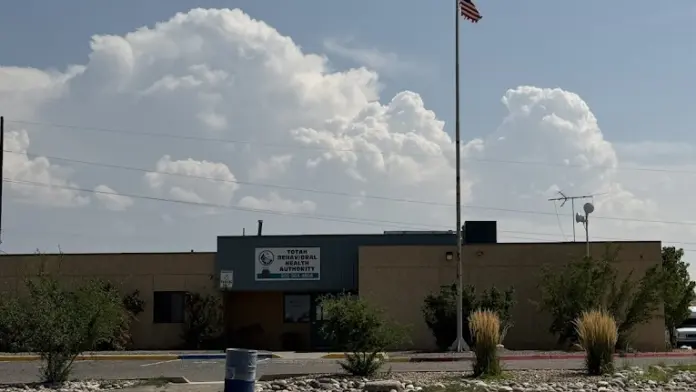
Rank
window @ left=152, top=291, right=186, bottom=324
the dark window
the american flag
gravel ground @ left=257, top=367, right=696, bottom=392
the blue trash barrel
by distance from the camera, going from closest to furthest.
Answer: the blue trash barrel, gravel ground @ left=257, top=367, right=696, bottom=392, the american flag, window @ left=152, top=291, right=186, bottom=324, the dark window

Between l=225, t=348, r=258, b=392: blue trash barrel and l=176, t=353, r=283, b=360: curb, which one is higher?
l=225, t=348, r=258, b=392: blue trash barrel

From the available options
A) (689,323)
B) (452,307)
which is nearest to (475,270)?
(452,307)

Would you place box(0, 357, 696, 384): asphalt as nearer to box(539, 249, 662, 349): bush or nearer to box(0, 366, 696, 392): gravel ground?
box(0, 366, 696, 392): gravel ground

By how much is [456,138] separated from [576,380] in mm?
13273

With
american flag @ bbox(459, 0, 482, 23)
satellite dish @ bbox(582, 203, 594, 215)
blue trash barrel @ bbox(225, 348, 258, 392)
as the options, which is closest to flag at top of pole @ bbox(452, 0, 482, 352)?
american flag @ bbox(459, 0, 482, 23)

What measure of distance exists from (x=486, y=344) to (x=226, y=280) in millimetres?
19898

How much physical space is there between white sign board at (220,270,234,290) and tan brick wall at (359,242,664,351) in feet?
17.7

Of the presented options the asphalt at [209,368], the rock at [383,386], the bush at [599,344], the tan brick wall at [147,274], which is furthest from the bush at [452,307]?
the rock at [383,386]

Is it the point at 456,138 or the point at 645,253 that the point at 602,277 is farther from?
the point at 456,138

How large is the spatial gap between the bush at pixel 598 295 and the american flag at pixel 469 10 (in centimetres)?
893

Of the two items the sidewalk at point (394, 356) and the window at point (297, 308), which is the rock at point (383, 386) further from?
the window at point (297, 308)

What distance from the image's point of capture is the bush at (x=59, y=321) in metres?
19.1

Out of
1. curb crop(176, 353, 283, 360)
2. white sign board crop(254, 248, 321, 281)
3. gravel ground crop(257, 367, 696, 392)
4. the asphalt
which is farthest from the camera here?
white sign board crop(254, 248, 321, 281)

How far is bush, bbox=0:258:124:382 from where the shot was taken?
19058 millimetres
